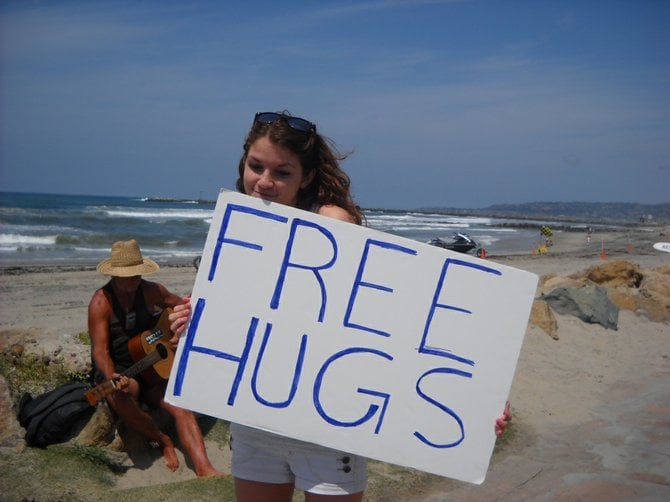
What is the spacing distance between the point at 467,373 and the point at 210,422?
3.28 metres

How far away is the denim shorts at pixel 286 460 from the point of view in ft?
7.65

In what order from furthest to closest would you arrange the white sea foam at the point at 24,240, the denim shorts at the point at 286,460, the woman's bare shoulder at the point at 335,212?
the white sea foam at the point at 24,240 → the woman's bare shoulder at the point at 335,212 → the denim shorts at the point at 286,460

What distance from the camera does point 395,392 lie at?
2.41 m

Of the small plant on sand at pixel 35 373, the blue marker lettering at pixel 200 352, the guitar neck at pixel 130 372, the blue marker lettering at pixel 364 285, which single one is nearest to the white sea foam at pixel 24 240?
the small plant on sand at pixel 35 373

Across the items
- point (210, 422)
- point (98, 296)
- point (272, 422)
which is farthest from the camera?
point (210, 422)

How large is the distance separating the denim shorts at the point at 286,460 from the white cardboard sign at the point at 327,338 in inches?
1.9

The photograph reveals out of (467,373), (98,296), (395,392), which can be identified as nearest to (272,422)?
(395,392)

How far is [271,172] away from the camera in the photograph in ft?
7.86

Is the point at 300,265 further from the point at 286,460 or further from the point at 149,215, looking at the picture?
the point at 149,215

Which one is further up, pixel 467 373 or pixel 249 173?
pixel 249 173

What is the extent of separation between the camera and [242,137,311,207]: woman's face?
7.80 feet

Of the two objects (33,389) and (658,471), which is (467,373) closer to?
(658,471)

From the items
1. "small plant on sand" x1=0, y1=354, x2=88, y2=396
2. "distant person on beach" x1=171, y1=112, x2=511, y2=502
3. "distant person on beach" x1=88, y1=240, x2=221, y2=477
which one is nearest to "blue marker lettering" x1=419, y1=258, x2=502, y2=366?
"distant person on beach" x1=171, y1=112, x2=511, y2=502

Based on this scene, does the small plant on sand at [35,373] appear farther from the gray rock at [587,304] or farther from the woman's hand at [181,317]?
the gray rock at [587,304]
